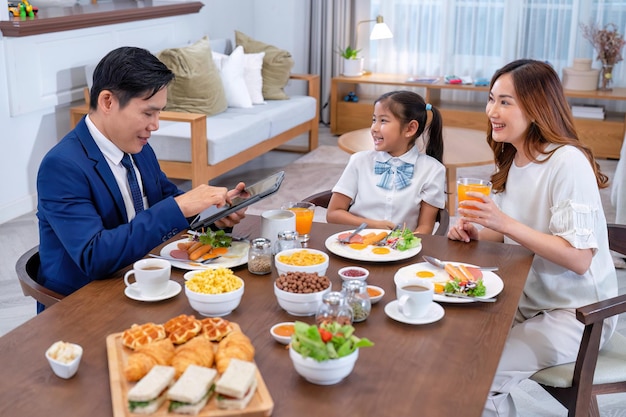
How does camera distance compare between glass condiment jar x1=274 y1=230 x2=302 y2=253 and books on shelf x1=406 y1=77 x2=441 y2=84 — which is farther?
books on shelf x1=406 y1=77 x2=441 y2=84

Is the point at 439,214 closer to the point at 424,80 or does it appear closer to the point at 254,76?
the point at 254,76

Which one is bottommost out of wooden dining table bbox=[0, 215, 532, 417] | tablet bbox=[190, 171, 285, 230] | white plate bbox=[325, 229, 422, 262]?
wooden dining table bbox=[0, 215, 532, 417]

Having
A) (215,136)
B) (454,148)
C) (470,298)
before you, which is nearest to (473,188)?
(470,298)

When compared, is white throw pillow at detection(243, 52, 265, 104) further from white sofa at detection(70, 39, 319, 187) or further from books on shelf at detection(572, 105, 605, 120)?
books on shelf at detection(572, 105, 605, 120)

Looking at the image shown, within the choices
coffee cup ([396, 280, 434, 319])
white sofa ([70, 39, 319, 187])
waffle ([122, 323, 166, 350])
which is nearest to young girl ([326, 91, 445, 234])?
coffee cup ([396, 280, 434, 319])

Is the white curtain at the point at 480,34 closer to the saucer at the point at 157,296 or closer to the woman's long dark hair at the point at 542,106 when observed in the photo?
the woman's long dark hair at the point at 542,106

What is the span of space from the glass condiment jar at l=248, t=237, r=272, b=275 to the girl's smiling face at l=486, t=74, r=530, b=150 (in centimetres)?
71

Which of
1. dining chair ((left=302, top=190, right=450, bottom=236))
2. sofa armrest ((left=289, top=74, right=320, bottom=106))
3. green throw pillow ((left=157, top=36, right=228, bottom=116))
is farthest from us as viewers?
sofa armrest ((left=289, top=74, right=320, bottom=106))

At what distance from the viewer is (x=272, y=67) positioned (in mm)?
5930

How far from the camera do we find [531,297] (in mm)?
2135

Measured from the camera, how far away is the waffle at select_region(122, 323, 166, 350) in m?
1.46

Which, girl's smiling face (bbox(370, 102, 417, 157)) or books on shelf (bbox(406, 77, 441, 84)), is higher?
girl's smiling face (bbox(370, 102, 417, 157))

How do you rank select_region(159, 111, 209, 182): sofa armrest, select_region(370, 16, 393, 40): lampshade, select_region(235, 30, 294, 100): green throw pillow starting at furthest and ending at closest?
select_region(370, 16, 393, 40): lampshade → select_region(235, 30, 294, 100): green throw pillow → select_region(159, 111, 209, 182): sofa armrest

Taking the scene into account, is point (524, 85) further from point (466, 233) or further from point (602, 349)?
point (602, 349)
